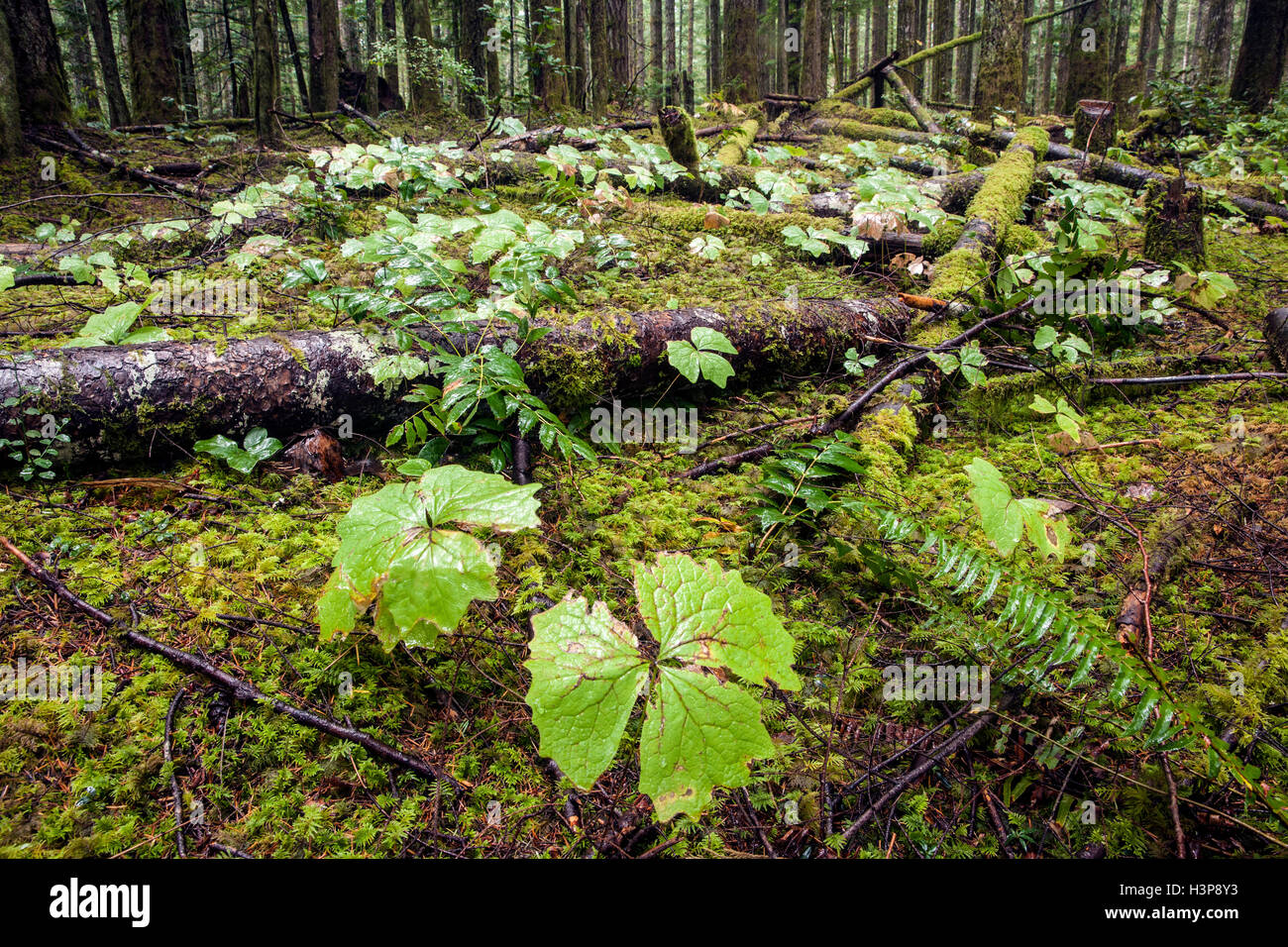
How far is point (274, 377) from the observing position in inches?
102

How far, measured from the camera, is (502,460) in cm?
237

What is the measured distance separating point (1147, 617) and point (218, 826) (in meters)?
2.40

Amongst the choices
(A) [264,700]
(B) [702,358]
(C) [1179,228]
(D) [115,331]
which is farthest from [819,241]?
(A) [264,700]

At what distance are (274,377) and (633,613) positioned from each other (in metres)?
1.91

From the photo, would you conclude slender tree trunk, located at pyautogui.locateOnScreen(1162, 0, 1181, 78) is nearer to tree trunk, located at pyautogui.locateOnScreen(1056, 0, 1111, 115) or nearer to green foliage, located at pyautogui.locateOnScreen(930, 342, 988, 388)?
tree trunk, located at pyautogui.locateOnScreen(1056, 0, 1111, 115)

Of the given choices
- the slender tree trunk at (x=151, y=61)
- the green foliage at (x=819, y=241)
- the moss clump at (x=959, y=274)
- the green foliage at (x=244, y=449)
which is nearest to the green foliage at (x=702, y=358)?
the green foliage at (x=244, y=449)

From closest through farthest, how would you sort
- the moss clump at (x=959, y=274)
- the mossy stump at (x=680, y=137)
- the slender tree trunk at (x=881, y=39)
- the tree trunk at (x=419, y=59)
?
1. the moss clump at (x=959, y=274)
2. the mossy stump at (x=680, y=137)
3. the tree trunk at (x=419, y=59)
4. the slender tree trunk at (x=881, y=39)

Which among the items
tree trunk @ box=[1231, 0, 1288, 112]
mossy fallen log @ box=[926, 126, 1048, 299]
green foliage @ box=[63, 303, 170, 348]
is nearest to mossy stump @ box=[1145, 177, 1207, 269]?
mossy fallen log @ box=[926, 126, 1048, 299]

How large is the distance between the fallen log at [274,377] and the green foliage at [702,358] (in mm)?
313

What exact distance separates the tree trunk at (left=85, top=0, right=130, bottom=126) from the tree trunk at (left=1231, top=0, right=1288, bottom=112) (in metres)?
18.9

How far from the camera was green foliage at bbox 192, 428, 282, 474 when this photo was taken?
243 centimetres

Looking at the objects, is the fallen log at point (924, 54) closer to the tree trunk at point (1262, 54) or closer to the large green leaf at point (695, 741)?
the tree trunk at point (1262, 54)

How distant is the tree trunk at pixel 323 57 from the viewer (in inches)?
416
